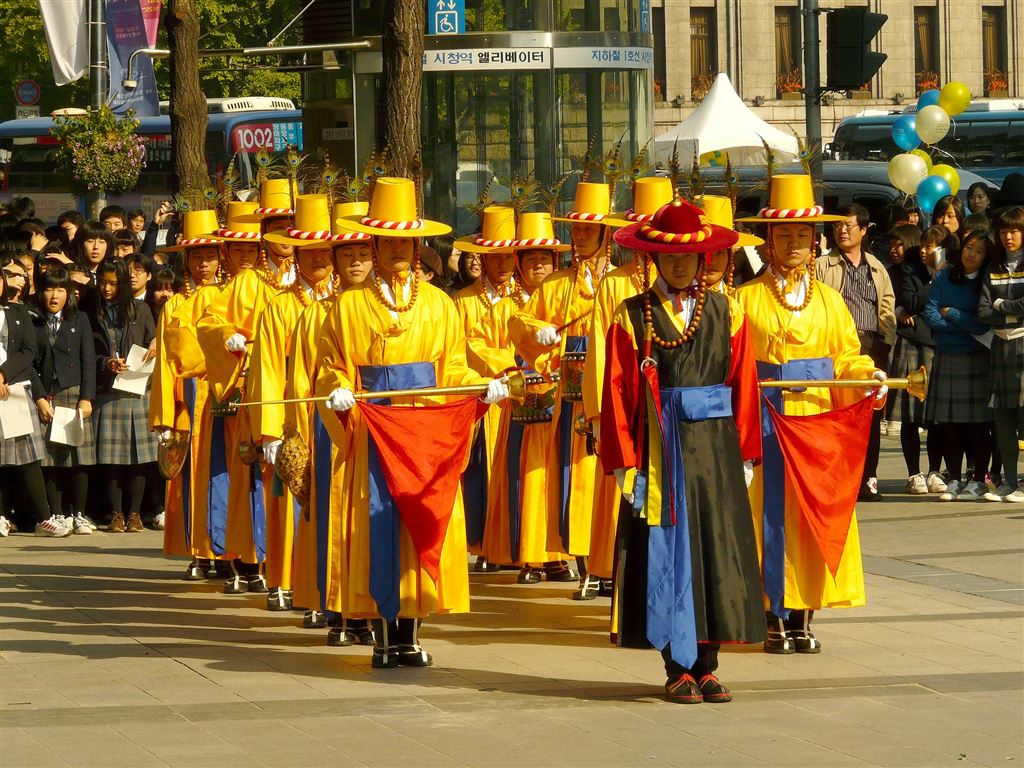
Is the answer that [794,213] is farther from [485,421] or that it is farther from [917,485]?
[917,485]

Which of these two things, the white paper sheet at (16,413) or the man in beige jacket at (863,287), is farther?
the man in beige jacket at (863,287)

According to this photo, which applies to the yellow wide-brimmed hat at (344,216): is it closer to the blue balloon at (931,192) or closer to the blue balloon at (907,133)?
the blue balloon at (931,192)

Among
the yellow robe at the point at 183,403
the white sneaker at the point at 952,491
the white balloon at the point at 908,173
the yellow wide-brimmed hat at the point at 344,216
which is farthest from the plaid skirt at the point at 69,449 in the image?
the white balloon at the point at 908,173

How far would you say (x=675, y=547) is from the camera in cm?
763

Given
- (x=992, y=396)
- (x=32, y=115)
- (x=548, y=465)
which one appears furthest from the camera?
(x=32, y=115)

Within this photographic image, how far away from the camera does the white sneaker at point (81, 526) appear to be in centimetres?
1345

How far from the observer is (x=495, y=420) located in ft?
37.6

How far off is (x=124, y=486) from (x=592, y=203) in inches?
190

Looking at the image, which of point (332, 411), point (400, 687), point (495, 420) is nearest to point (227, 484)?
point (495, 420)

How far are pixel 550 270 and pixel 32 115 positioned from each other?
103 ft

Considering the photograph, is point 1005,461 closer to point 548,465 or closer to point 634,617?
point 548,465

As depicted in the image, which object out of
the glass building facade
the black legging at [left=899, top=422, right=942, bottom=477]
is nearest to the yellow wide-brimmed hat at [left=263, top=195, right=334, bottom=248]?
the black legging at [left=899, top=422, right=942, bottom=477]

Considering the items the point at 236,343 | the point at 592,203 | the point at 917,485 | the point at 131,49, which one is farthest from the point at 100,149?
the point at 592,203

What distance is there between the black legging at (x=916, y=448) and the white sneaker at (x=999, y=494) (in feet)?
2.08
